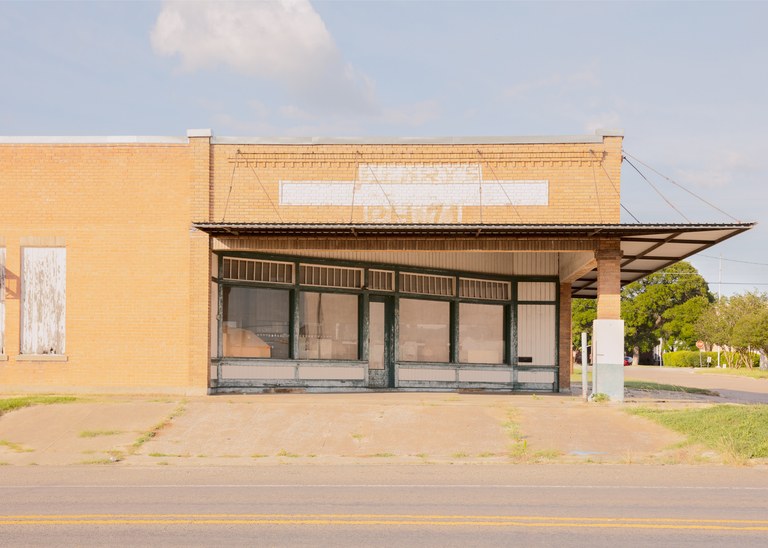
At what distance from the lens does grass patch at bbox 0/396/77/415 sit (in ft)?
57.7

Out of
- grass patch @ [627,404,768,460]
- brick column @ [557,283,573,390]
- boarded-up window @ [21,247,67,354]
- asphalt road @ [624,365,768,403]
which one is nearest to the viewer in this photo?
grass patch @ [627,404,768,460]

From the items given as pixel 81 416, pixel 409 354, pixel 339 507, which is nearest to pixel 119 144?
pixel 81 416

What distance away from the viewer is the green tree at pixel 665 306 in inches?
3465

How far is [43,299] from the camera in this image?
20.2 m

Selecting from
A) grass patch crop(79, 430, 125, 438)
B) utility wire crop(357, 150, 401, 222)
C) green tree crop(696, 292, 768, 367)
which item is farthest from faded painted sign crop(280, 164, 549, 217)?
green tree crop(696, 292, 768, 367)

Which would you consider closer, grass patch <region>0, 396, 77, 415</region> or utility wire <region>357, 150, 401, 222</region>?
grass patch <region>0, 396, 77, 415</region>

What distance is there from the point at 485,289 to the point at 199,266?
8.89 m

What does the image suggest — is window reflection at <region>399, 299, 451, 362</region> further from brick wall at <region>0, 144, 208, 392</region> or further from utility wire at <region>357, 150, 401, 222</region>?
brick wall at <region>0, 144, 208, 392</region>

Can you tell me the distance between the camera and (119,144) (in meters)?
20.2

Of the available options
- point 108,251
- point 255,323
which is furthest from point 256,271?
point 108,251

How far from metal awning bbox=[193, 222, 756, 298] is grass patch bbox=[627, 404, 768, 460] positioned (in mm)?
3888

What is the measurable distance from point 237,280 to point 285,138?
374 cm

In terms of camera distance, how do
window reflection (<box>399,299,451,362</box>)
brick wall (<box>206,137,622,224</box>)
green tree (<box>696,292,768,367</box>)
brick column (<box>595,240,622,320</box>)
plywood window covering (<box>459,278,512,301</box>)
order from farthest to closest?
1. green tree (<box>696,292,768,367</box>)
2. plywood window covering (<box>459,278,512,301</box>)
3. window reflection (<box>399,299,451,362</box>)
4. brick wall (<box>206,137,622,224</box>)
5. brick column (<box>595,240,622,320</box>)

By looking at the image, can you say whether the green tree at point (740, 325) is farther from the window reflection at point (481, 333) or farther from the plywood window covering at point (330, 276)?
the plywood window covering at point (330, 276)
